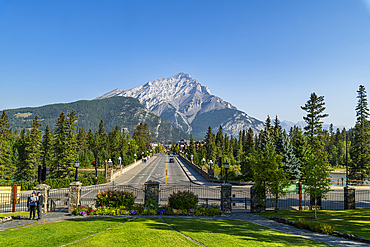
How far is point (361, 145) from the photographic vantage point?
1747 inches

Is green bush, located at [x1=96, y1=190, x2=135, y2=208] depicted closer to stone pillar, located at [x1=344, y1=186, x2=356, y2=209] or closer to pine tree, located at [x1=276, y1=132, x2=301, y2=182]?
stone pillar, located at [x1=344, y1=186, x2=356, y2=209]

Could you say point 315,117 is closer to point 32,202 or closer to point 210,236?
point 210,236

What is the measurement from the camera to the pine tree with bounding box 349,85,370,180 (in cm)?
4334

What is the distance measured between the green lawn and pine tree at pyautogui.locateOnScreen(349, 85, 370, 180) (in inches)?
1743

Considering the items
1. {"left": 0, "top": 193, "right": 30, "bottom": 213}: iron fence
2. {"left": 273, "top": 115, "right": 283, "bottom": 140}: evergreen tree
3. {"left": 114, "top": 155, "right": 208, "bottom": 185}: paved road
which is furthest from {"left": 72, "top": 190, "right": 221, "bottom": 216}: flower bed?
{"left": 273, "top": 115, "right": 283, "bottom": 140}: evergreen tree

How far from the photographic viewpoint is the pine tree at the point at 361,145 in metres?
43.3

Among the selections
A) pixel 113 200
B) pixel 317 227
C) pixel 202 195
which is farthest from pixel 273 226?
pixel 202 195

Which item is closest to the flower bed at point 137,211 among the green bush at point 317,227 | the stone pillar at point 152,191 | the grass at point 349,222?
the stone pillar at point 152,191

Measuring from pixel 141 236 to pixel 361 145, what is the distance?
167 feet

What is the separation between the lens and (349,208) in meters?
18.1

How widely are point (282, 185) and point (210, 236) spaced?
924 cm

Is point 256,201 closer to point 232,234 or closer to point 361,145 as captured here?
point 232,234

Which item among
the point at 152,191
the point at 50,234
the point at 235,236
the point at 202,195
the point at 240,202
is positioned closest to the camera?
the point at 50,234

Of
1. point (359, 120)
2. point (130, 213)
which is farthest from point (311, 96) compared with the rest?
point (130, 213)
